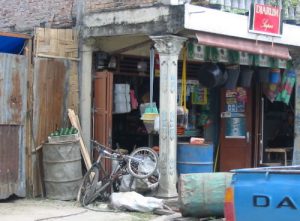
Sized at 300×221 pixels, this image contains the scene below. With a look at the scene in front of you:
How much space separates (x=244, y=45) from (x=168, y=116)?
2287 mm

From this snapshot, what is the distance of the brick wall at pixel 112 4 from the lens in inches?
445

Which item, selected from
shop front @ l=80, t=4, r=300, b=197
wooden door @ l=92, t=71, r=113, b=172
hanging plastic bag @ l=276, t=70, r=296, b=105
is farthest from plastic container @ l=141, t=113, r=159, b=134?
hanging plastic bag @ l=276, t=70, r=296, b=105

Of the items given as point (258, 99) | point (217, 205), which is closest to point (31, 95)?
point (217, 205)

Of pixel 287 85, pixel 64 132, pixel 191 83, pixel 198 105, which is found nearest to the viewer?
pixel 64 132

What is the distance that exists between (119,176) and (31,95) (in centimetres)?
225

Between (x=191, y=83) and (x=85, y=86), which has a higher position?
(x=191, y=83)

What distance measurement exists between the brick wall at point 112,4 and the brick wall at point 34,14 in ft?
1.65

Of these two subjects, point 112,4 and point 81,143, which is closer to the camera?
point 81,143

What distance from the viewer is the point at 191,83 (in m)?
13.8

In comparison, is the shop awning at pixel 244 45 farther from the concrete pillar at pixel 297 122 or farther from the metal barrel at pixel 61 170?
the metal barrel at pixel 61 170

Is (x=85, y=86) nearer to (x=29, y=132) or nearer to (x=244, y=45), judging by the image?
(x=29, y=132)

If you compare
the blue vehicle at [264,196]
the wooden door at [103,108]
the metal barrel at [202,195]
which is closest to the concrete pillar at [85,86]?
the wooden door at [103,108]

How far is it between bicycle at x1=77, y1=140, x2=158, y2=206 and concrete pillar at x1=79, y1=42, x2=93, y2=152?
2.95 ft

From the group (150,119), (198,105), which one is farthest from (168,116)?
(198,105)
